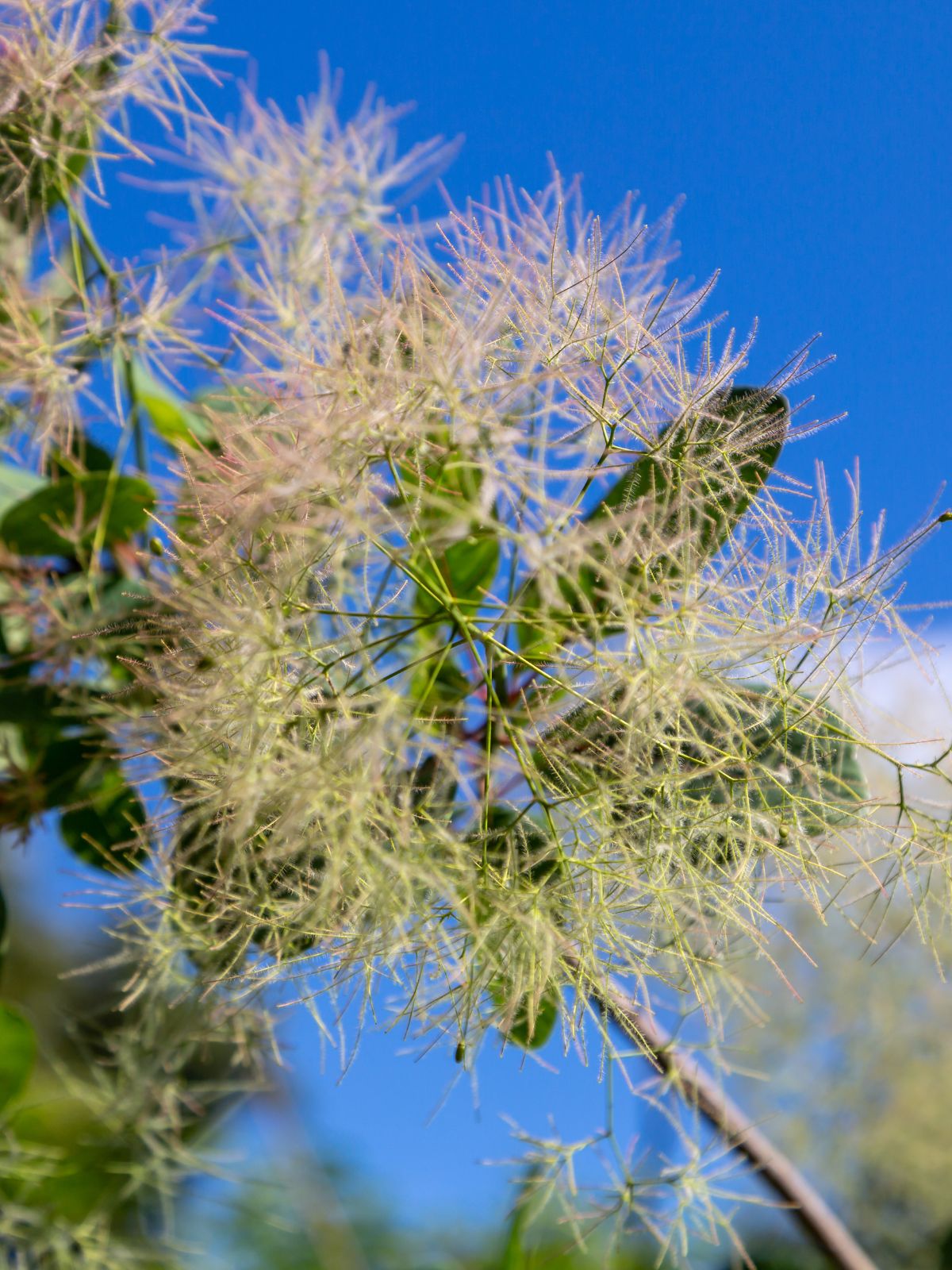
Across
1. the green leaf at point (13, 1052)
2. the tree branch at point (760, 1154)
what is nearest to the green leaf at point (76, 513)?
the green leaf at point (13, 1052)

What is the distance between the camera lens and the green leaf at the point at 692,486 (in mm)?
519

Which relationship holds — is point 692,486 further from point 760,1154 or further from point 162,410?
point 162,410

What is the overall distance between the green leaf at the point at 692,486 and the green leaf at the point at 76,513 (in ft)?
1.37

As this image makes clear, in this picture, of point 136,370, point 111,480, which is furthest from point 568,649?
point 136,370

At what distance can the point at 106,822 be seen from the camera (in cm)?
90

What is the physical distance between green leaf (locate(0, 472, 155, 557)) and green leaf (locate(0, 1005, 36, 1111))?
402 mm

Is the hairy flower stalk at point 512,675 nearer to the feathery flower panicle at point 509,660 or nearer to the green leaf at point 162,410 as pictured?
the feathery flower panicle at point 509,660

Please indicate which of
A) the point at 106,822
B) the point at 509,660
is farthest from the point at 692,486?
the point at 106,822

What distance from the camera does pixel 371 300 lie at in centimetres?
76

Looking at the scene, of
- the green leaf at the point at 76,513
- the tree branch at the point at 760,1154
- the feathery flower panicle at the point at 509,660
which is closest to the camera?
the feathery flower panicle at the point at 509,660

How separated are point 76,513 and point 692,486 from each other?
527 mm

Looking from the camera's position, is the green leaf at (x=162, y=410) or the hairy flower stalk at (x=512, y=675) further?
the green leaf at (x=162, y=410)

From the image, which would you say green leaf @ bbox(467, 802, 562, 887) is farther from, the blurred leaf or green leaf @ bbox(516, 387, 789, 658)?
the blurred leaf

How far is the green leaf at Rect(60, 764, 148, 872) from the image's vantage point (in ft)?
2.86
